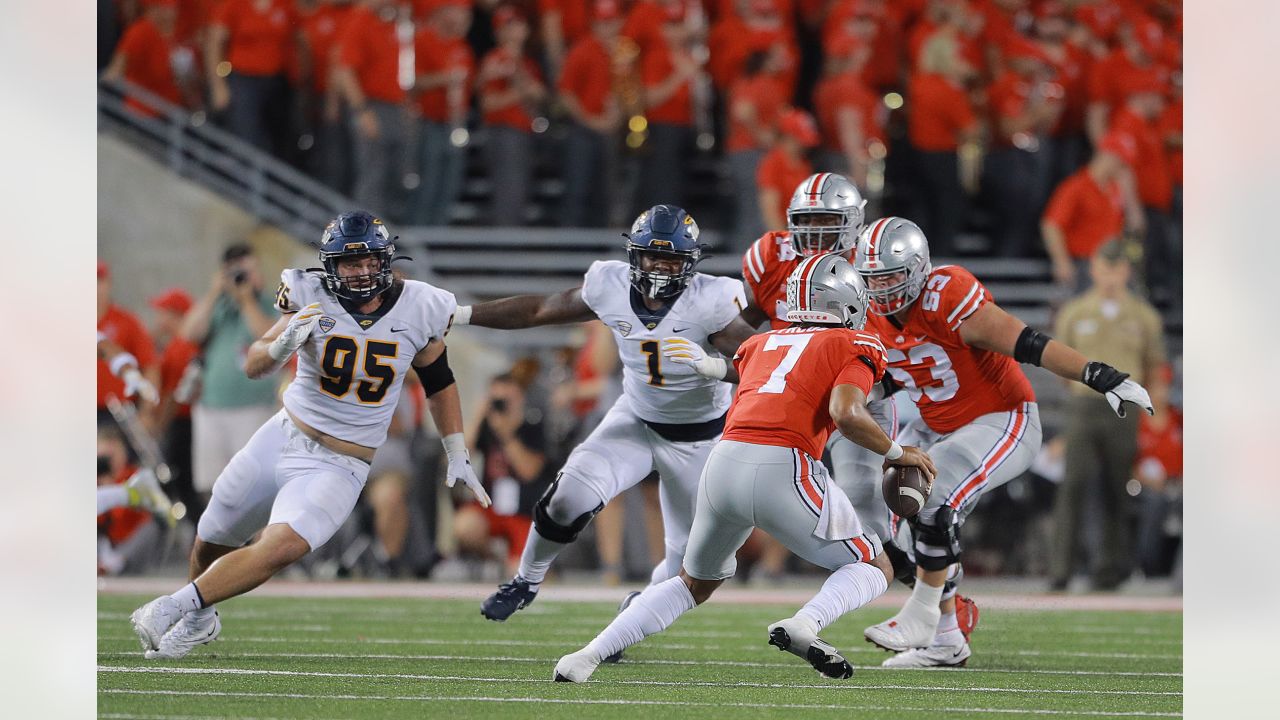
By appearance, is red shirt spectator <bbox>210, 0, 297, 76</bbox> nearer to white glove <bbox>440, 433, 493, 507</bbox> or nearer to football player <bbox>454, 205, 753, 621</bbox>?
football player <bbox>454, 205, 753, 621</bbox>

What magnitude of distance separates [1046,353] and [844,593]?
1203 millimetres

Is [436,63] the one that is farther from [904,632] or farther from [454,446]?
[904,632]

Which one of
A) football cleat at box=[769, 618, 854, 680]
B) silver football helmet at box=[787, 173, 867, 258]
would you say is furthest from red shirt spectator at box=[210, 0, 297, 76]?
football cleat at box=[769, 618, 854, 680]

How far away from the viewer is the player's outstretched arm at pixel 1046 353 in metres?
5.46

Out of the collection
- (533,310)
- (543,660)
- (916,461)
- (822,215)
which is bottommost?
(543,660)

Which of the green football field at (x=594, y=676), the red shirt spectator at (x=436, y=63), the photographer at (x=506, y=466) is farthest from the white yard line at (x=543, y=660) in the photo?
the red shirt spectator at (x=436, y=63)

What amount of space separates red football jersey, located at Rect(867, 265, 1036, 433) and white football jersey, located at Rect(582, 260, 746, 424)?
57cm

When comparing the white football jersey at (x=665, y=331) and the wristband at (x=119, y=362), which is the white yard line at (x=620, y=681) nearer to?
the white football jersey at (x=665, y=331)

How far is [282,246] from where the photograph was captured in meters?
11.1

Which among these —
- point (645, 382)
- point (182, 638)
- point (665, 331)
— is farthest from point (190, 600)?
point (665, 331)

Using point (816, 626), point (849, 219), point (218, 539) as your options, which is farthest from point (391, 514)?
point (816, 626)

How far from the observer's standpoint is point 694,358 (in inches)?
226

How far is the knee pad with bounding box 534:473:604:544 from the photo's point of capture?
19.4 feet
